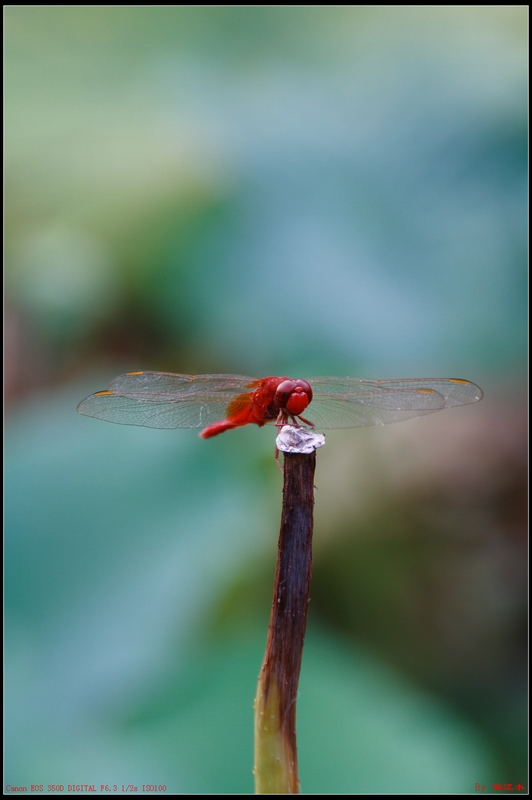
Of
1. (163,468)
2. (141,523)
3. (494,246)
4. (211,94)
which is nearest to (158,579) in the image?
(141,523)

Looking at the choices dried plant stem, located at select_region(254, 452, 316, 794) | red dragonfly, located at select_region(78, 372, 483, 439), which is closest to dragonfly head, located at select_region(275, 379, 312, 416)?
red dragonfly, located at select_region(78, 372, 483, 439)

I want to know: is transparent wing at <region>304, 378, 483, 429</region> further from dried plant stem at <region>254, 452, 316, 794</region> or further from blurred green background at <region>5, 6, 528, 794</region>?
dried plant stem at <region>254, 452, 316, 794</region>

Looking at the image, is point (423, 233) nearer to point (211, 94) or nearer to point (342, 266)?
point (342, 266)

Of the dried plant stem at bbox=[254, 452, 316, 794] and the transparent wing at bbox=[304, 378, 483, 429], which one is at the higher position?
the transparent wing at bbox=[304, 378, 483, 429]

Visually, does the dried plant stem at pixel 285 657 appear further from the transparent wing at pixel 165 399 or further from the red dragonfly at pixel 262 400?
the transparent wing at pixel 165 399

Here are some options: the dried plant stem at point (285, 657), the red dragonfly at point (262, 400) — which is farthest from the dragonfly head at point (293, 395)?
the dried plant stem at point (285, 657)
